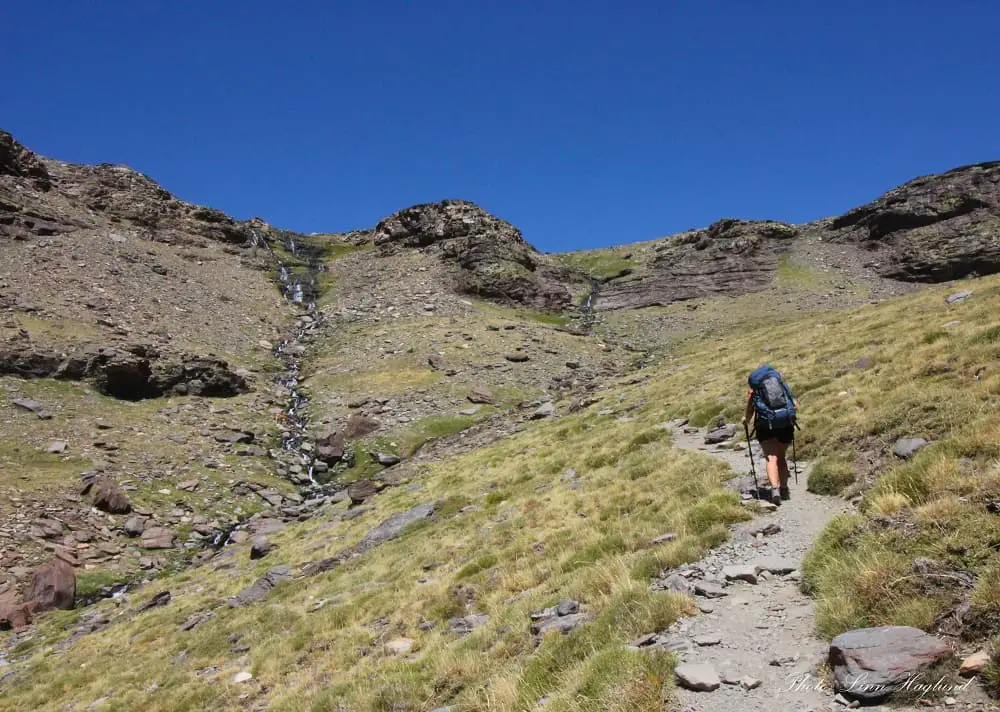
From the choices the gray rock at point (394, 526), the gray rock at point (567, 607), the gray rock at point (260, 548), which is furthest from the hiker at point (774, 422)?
the gray rock at point (260, 548)

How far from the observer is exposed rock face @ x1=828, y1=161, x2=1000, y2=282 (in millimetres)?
66438

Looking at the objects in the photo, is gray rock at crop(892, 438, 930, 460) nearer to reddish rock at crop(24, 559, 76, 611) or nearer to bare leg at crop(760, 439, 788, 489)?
bare leg at crop(760, 439, 788, 489)

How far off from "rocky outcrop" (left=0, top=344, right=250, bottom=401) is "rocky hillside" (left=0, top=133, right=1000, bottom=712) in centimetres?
17

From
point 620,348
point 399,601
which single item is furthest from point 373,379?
point 399,601

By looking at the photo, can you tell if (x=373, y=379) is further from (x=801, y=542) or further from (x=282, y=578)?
(x=801, y=542)

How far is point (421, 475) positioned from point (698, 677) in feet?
77.3

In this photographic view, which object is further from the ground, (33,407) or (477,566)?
(33,407)

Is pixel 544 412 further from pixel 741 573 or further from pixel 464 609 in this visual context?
pixel 741 573

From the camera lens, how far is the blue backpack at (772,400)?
39.0 ft

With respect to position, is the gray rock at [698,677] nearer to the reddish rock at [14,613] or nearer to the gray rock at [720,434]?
the gray rock at [720,434]

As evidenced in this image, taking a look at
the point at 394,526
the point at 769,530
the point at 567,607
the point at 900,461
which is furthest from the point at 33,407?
the point at 900,461

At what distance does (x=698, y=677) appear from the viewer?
6.08m

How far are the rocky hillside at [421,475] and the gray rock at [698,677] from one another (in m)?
0.22

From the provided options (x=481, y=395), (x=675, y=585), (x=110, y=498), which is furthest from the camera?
(x=481, y=395)
